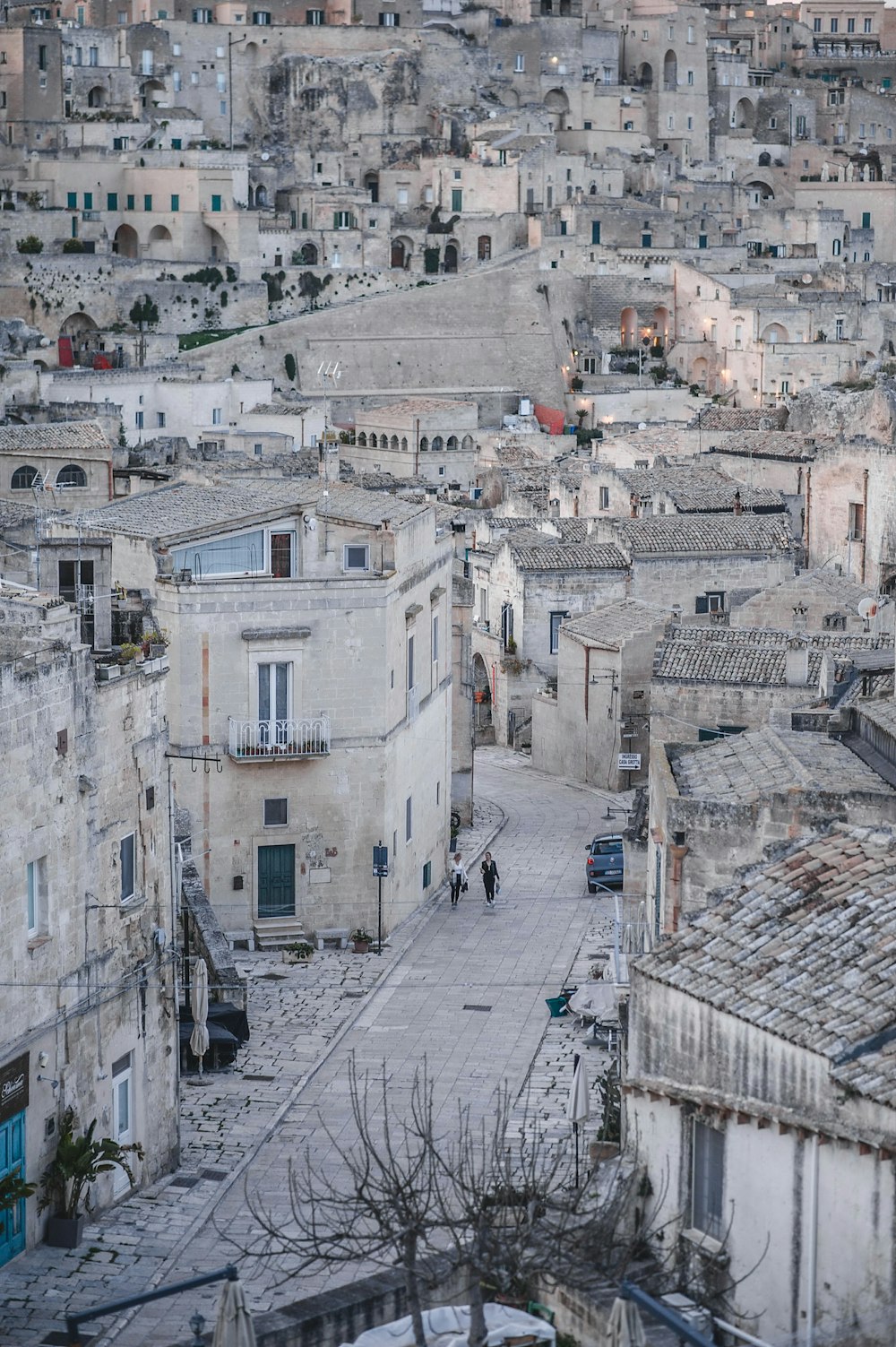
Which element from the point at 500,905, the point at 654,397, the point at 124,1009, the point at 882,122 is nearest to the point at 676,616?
the point at 500,905

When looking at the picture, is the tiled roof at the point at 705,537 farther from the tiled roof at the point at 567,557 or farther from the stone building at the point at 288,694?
the stone building at the point at 288,694

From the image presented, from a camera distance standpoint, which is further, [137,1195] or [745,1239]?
[137,1195]

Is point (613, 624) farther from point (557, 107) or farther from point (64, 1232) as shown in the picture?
point (557, 107)

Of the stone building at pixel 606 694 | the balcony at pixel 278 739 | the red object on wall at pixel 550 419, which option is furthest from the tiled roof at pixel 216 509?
the red object on wall at pixel 550 419

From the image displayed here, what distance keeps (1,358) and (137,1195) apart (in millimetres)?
51048

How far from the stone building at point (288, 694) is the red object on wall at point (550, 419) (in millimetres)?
51279

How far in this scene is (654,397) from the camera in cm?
8531

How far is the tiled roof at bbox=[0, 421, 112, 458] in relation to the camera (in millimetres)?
47719

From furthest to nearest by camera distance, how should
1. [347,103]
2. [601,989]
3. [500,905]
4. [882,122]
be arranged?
[882,122] < [347,103] < [500,905] < [601,989]

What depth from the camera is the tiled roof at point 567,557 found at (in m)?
45.5

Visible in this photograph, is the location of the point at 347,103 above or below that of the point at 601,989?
above

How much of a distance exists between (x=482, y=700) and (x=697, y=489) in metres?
7.69

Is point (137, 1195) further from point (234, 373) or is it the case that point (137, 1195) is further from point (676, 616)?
point (234, 373)

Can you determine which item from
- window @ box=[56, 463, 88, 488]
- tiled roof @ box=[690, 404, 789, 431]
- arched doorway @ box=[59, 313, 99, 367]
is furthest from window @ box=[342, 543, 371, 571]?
arched doorway @ box=[59, 313, 99, 367]
